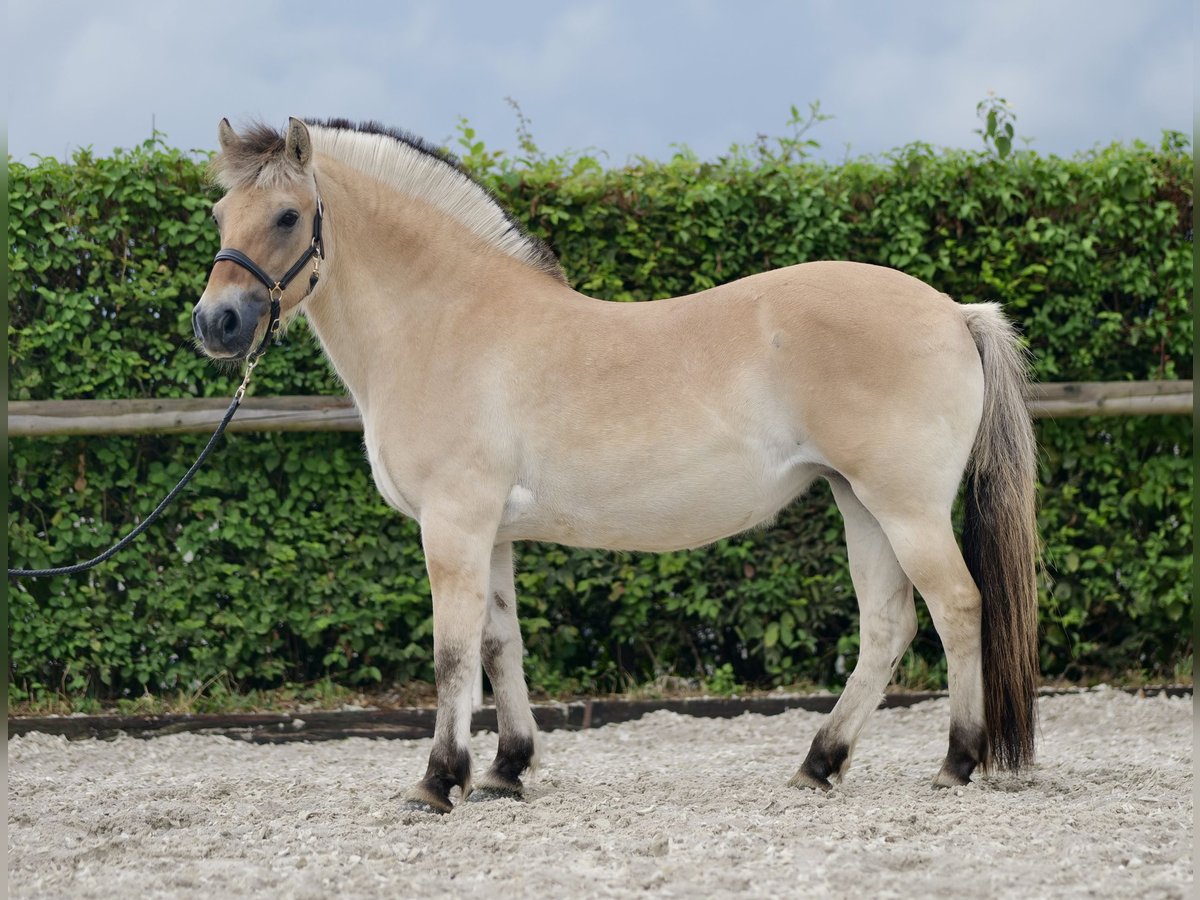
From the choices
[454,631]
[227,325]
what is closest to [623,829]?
[454,631]

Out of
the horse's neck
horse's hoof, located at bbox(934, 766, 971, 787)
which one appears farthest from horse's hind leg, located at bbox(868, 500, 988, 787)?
the horse's neck

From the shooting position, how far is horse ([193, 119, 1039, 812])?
13.4 ft

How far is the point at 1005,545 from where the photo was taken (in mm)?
4277

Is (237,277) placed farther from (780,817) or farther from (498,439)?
(780,817)

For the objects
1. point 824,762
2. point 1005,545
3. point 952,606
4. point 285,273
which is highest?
point 285,273

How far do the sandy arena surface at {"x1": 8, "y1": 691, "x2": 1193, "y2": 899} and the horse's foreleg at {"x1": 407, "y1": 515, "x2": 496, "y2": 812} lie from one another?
132mm

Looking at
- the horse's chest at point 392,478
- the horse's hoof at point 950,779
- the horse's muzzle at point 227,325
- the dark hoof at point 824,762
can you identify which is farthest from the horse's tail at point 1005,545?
the horse's muzzle at point 227,325

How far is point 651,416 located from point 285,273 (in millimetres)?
1383

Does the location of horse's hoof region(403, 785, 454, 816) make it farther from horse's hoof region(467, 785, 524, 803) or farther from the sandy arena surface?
horse's hoof region(467, 785, 524, 803)

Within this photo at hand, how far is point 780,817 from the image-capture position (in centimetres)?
386

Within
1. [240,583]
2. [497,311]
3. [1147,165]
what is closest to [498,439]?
[497,311]

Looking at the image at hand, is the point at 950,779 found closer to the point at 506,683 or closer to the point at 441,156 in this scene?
the point at 506,683

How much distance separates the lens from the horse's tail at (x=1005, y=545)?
13.8 ft

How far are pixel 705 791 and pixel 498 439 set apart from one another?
1.54m
